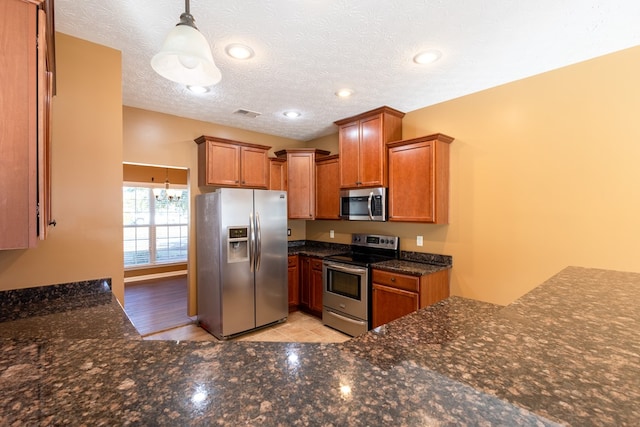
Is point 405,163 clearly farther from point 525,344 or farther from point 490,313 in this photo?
point 525,344

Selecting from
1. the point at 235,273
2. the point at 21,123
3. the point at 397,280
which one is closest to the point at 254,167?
the point at 235,273

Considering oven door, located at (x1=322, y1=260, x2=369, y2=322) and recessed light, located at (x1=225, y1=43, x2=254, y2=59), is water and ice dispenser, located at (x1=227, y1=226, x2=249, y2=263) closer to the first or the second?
oven door, located at (x1=322, y1=260, x2=369, y2=322)

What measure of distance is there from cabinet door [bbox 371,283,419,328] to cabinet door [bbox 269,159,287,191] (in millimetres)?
2079

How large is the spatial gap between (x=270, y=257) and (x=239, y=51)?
2297 mm

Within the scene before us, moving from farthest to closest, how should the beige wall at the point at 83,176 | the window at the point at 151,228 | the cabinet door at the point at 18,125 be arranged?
the window at the point at 151,228 < the beige wall at the point at 83,176 < the cabinet door at the point at 18,125

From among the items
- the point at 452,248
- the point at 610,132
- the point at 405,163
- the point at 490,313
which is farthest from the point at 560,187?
the point at 490,313

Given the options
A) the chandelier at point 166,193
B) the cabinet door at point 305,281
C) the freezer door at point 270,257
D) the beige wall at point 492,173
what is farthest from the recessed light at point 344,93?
the chandelier at point 166,193

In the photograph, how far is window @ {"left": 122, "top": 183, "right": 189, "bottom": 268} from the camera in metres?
6.07

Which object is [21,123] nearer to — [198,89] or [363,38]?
[363,38]

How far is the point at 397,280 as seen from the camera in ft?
9.77

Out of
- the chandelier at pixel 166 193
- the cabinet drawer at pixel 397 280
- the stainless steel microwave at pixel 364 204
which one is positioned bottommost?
the cabinet drawer at pixel 397 280

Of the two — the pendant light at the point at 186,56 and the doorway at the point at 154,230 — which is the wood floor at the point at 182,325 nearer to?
the doorway at the point at 154,230

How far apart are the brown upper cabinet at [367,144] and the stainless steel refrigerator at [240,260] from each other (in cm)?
93

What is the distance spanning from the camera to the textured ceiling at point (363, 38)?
1.70m
